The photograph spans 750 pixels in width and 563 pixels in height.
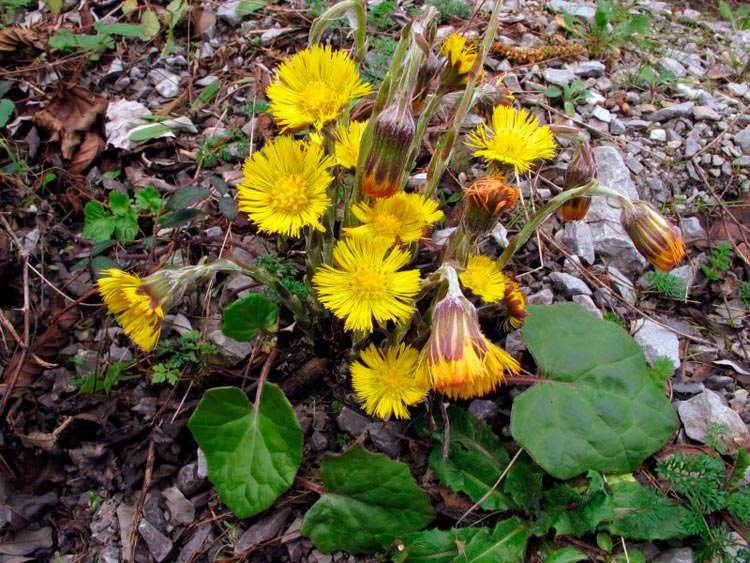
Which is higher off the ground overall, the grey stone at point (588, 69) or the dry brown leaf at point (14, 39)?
the grey stone at point (588, 69)

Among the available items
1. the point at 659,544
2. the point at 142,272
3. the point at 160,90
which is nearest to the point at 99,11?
the point at 160,90

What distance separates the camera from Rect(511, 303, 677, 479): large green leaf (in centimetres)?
139

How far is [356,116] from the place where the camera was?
5.54ft

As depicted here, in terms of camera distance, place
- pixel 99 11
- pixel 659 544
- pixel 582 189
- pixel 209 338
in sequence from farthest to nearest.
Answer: pixel 99 11
pixel 209 338
pixel 659 544
pixel 582 189

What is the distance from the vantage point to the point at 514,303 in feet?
4.84

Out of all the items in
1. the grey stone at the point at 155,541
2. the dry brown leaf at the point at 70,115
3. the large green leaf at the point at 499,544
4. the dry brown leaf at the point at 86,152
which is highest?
the dry brown leaf at the point at 70,115

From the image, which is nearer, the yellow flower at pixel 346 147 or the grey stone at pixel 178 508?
the yellow flower at pixel 346 147

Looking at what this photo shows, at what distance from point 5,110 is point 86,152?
27 cm

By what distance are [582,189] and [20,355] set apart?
148cm

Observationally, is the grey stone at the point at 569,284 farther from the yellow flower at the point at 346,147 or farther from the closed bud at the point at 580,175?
the yellow flower at the point at 346,147

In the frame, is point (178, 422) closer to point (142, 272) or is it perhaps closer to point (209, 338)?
point (209, 338)

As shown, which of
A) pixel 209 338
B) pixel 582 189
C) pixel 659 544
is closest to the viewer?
pixel 582 189

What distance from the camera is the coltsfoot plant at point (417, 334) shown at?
1.20 m

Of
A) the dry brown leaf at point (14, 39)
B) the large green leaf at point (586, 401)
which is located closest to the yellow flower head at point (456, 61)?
the large green leaf at point (586, 401)
